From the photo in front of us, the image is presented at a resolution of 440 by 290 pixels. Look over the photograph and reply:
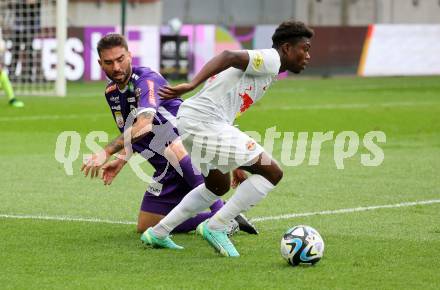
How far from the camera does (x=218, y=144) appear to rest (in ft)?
25.7

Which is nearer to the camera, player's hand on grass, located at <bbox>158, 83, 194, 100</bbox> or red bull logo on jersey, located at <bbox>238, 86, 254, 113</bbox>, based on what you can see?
player's hand on grass, located at <bbox>158, 83, 194, 100</bbox>

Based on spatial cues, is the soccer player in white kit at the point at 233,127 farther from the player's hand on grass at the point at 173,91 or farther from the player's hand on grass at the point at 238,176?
the player's hand on grass at the point at 238,176

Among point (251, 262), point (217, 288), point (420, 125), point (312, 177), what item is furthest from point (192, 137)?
point (420, 125)

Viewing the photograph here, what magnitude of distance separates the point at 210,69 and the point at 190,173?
1.84 m

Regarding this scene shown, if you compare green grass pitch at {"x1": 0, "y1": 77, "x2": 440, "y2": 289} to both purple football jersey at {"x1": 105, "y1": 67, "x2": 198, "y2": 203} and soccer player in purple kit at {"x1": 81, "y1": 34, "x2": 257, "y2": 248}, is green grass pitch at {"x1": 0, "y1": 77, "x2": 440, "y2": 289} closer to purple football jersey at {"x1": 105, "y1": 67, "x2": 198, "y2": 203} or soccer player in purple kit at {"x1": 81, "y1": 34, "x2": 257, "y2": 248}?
Result: soccer player in purple kit at {"x1": 81, "y1": 34, "x2": 257, "y2": 248}

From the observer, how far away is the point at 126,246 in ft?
27.4

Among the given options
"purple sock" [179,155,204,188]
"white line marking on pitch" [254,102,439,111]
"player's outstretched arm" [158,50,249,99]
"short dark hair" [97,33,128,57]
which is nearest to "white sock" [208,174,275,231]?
"player's outstretched arm" [158,50,249,99]

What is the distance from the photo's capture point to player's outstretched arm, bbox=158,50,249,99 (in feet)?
24.3

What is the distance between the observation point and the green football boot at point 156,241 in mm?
8231

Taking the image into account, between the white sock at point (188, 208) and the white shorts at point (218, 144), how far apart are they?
176 millimetres

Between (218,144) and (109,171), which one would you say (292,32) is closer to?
(218,144)

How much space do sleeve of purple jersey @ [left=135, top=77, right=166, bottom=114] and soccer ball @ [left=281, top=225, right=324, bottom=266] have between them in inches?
60.2

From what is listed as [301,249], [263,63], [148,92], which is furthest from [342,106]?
[301,249]

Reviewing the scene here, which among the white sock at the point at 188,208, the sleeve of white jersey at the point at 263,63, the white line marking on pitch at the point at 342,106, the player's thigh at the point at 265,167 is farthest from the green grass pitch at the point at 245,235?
the white line marking on pitch at the point at 342,106
